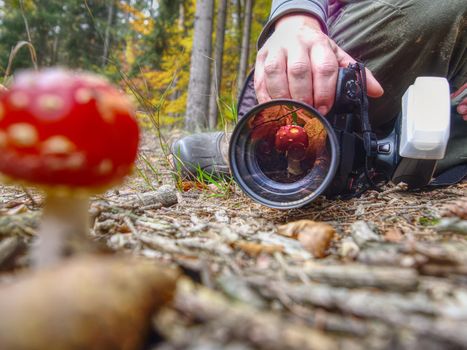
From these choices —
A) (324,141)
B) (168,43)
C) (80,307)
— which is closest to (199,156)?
(324,141)

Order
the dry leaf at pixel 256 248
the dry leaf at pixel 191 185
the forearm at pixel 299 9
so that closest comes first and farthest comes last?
the dry leaf at pixel 256 248
the forearm at pixel 299 9
the dry leaf at pixel 191 185

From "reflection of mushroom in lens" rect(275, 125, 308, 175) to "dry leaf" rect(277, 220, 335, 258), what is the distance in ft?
0.91

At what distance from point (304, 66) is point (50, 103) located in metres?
0.74

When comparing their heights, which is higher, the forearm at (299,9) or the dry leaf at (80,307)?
the forearm at (299,9)

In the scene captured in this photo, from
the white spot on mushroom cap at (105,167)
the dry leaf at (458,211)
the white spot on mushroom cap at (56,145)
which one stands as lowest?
the dry leaf at (458,211)

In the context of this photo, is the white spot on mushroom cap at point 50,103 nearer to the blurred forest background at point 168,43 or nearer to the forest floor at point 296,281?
the forest floor at point 296,281

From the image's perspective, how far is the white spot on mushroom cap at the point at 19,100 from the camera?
1.61 ft

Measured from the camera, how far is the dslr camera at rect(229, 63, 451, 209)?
1021mm

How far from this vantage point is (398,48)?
146 centimetres

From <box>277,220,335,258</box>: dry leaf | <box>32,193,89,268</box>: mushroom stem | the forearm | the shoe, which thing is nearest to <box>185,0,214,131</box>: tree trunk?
the shoe

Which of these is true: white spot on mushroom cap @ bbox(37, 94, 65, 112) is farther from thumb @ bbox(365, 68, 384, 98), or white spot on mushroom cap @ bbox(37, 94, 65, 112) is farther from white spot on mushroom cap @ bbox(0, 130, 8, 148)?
thumb @ bbox(365, 68, 384, 98)

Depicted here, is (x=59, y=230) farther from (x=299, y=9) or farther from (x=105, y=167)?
(x=299, y=9)

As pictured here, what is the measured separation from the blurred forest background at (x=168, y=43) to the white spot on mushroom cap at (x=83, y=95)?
2703 millimetres

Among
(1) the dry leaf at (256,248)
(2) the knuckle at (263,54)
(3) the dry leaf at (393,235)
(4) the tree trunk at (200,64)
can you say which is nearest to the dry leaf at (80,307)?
(1) the dry leaf at (256,248)
